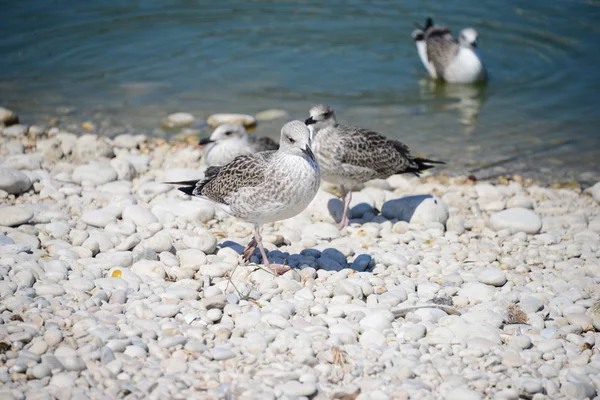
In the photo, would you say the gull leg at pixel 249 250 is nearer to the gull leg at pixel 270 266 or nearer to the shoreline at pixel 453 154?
the gull leg at pixel 270 266

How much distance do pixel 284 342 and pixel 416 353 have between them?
2.80 feet

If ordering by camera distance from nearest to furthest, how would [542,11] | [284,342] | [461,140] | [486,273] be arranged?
[284,342]
[486,273]
[461,140]
[542,11]

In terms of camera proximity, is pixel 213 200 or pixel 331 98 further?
pixel 331 98

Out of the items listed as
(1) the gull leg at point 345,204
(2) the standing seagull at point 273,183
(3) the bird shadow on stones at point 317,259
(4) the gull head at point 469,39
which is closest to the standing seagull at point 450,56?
(4) the gull head at point 469,39

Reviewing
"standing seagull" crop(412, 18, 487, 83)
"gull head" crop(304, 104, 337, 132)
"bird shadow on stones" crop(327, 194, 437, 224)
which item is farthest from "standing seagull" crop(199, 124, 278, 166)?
"standing seagull" crop(412, 18, 487, 83)

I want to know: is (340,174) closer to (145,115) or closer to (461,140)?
(461,140)

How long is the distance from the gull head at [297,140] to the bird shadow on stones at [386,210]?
2066mm

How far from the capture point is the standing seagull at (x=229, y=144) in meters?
8.64

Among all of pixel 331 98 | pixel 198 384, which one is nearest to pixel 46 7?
pixel 331 98

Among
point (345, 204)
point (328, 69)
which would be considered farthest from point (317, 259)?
point (328, 69)

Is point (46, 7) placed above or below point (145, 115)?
above

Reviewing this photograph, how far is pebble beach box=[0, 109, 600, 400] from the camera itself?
436cm

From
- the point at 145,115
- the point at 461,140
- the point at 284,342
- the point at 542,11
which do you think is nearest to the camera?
the point at 284,342

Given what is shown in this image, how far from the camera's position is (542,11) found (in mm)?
14195
